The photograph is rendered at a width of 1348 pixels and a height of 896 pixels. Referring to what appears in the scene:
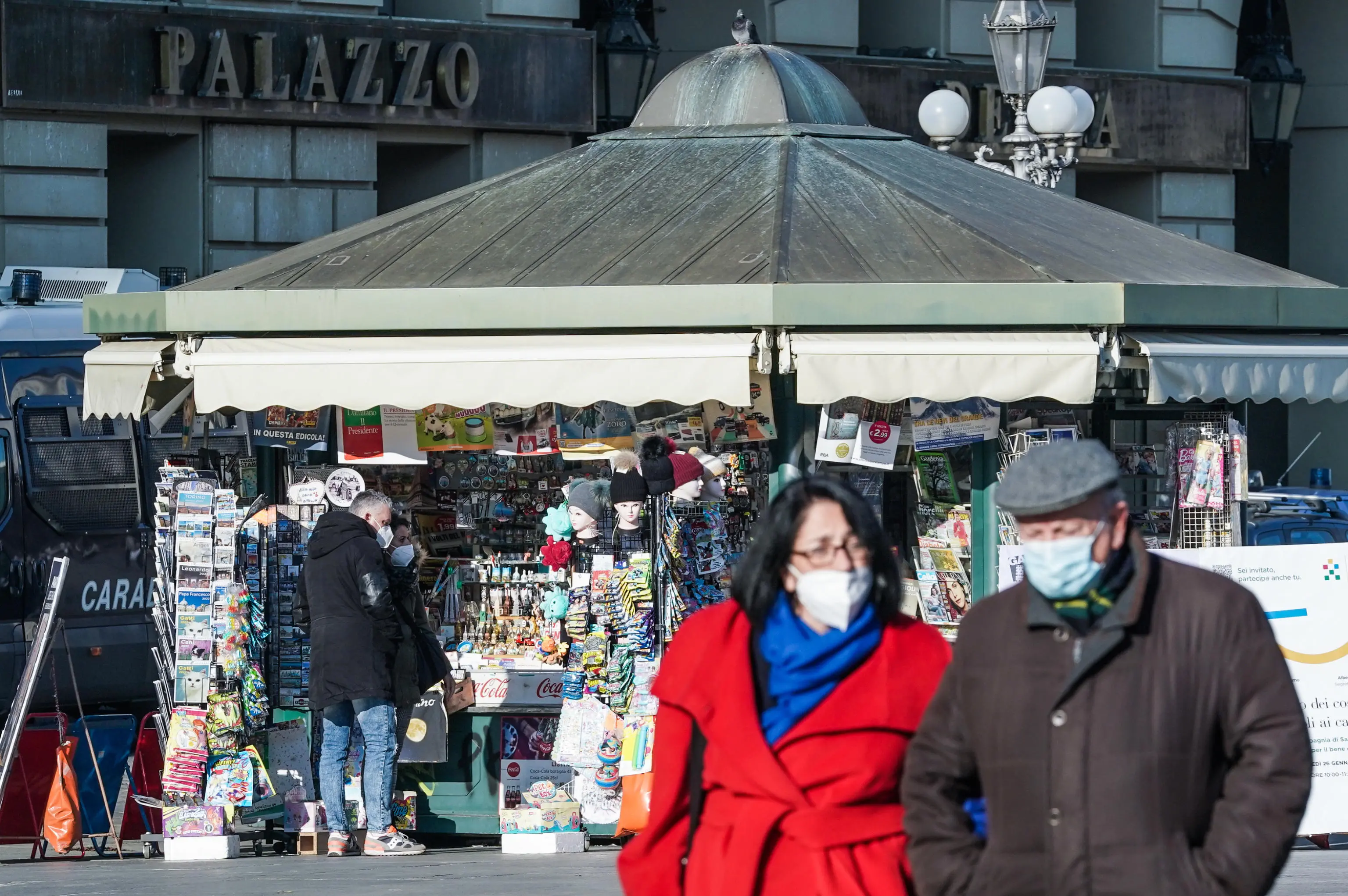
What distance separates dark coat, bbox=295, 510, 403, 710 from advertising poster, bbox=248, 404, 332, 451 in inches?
34.6

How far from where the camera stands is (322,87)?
774 inches

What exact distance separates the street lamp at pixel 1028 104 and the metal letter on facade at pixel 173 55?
→ 7279 mm

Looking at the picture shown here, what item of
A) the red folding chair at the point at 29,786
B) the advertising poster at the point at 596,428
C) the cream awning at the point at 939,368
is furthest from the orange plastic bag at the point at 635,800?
the red folding chair at the point at 29,786

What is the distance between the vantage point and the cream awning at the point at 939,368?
26.7ft

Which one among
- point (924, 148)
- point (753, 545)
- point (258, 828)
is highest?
point (924, 148)

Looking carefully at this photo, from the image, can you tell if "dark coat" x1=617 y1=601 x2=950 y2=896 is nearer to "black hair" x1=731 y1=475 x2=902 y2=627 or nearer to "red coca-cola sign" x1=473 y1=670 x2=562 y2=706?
"black hair" x1=731 y1=475 x2=902 y2=627

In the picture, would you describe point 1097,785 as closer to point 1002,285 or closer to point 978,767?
point 978,767

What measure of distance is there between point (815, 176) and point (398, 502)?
2.57 m

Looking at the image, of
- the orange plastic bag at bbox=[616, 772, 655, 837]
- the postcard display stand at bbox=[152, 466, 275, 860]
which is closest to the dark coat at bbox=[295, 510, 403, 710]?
the postcard display stand at bbox=[152, 466, 275, 860]

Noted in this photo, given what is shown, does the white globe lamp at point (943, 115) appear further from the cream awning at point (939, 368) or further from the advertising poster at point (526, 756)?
the cream awning at point (939, 368)

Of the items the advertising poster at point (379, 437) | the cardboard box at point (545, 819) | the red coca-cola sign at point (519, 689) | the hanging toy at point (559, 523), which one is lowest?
the cardboard box at point (545, 819)

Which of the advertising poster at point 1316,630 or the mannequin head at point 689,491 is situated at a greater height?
the mannequin head at point 689,491

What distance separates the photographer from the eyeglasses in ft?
13.8

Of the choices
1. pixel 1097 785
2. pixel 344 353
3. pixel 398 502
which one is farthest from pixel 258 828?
pixel 1097 785
